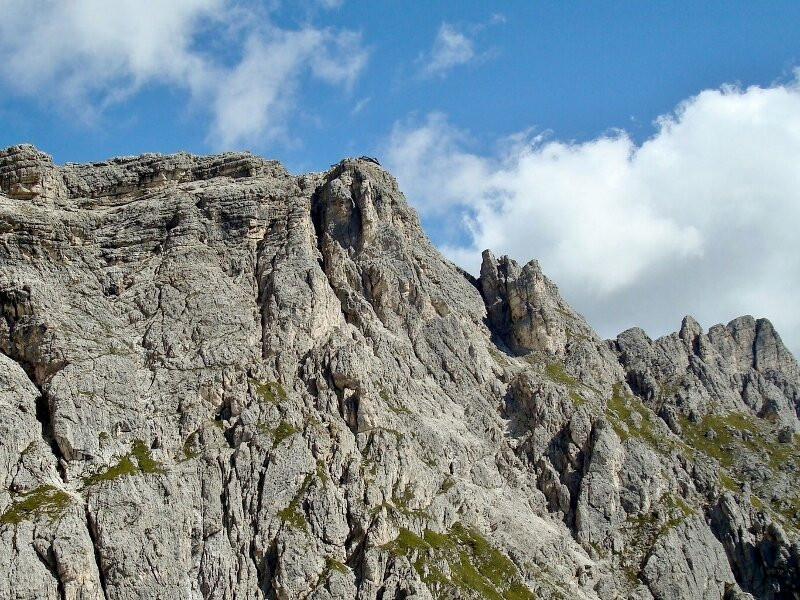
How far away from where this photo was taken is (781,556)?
161 metres

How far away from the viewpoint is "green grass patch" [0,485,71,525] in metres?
114

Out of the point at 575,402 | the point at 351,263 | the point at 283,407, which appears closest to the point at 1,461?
the point at 283,407

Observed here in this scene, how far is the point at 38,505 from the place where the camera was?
11656cm

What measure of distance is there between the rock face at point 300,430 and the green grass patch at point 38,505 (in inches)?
14.4

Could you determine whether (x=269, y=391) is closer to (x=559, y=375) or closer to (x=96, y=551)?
(x=96, y=551)

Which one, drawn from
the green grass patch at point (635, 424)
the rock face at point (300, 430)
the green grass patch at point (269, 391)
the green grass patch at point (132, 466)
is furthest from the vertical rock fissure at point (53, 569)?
the green grass patch at point (635, 424)

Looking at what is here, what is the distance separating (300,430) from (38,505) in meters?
39.6

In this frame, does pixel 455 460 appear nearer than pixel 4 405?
No

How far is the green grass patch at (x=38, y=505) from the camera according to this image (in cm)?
11400

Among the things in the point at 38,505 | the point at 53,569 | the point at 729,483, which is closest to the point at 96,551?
the point at 53,569

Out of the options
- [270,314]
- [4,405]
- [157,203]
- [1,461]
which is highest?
[157,203]

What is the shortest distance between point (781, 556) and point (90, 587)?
115m

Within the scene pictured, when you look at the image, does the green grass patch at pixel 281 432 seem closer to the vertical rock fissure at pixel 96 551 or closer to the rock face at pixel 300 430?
the rock face at pixel 300 430

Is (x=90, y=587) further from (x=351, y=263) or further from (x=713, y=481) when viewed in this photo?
(x=713, y=481)
